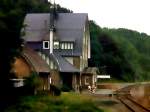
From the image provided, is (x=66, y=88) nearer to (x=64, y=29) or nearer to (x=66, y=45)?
(x=66, y=45)

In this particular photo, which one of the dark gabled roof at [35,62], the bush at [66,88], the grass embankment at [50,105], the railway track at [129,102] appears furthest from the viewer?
the bush at [66,88]

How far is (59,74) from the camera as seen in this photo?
71.7 meters

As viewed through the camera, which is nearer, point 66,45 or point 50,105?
point 50,105

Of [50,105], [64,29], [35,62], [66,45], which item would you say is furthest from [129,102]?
[64,29]

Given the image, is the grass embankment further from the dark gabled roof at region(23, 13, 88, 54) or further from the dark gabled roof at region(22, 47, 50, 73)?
the dark gabled roof at region(23, 13, 88, 54)

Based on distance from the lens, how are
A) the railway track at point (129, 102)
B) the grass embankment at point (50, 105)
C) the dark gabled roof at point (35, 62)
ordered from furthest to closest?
the dark gabled roof at point (35, 62) < the railway track at point (129, 102) < the grass embankment at point (50, 105)

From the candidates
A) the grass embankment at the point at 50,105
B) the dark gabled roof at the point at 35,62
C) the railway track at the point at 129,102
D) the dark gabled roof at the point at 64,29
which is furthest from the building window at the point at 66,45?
the grass embankment at the point at 50,105

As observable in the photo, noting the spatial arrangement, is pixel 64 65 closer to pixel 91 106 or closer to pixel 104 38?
pixel 91 106

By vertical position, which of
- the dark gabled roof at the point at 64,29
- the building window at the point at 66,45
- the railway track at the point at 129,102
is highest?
the dark gabled roof at the point at 64,29

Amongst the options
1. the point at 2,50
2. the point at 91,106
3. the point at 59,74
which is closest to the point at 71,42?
the point at 59,74

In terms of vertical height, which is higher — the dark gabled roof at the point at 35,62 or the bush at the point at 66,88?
the dark gabled roof at the point at 35,62

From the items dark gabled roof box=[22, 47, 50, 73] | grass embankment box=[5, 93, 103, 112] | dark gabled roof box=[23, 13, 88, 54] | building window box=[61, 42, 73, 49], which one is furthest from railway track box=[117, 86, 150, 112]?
dark gabled roof box=[23, 13, 88, 54]

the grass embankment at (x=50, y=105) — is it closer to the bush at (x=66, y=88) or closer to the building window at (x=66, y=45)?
the bush at (x=66, y=88)

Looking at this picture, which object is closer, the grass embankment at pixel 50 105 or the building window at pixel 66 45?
the grass embankment at pixel 50 105
